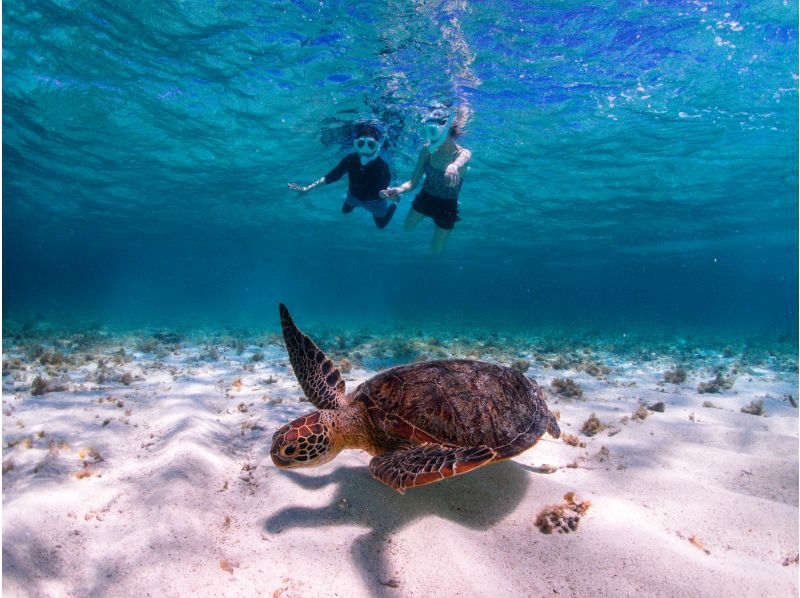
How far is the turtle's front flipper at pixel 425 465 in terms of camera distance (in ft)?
8.04

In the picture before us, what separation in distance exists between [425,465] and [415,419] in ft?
2.07

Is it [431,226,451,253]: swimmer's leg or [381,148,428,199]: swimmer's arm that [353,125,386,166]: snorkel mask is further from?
[431,226,451,253]: swimmer's leg

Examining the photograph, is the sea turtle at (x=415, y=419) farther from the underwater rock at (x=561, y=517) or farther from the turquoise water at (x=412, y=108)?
the turquoise water at (x=412, y=108)

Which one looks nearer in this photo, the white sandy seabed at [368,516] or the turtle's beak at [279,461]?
the white sandy seabed at [368,516]

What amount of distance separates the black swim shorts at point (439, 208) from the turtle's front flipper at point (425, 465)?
8064 millimetres

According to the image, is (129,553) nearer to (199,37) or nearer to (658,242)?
(199,37)

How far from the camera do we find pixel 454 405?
3264 mm

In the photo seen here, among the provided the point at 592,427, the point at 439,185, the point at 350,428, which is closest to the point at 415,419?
the point at 350,428

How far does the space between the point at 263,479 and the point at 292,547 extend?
0.97 m

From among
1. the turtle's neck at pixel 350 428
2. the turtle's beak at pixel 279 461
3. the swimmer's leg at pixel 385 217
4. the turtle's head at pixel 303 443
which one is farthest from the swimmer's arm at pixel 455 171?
the turtle's beak at pixel 279 461

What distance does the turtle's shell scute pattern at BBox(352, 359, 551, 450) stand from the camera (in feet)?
10.3

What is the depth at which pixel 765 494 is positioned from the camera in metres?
3.37

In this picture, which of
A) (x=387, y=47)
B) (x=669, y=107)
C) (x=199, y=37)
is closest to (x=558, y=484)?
(x=387, y=47)

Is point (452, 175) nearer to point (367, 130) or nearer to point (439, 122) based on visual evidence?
point (439, 122)
